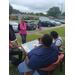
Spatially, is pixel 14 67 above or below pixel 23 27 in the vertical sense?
below

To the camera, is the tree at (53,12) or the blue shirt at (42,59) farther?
the tree at (53,12)

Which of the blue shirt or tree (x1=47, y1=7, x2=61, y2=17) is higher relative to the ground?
tree (x1=47, y1=7, x2=61, y2=17)

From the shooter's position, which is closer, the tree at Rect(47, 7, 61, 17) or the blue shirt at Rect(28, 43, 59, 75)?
the blue shirt at Rect(28, 43, 59, 75)

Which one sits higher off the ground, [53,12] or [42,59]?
[53,12]

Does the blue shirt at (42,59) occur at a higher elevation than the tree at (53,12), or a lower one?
lower

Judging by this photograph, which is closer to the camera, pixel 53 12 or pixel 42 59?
pixel 42 59
